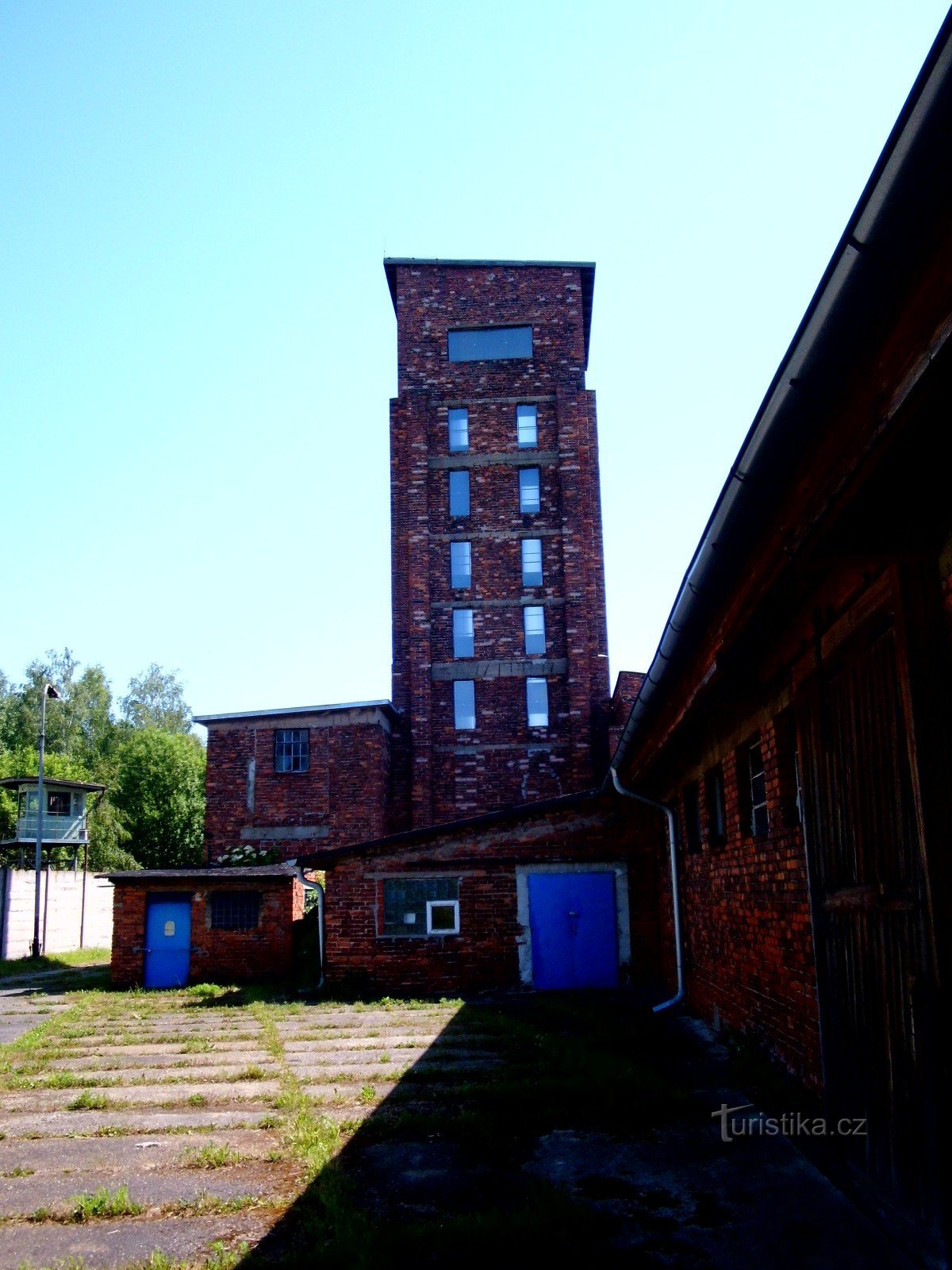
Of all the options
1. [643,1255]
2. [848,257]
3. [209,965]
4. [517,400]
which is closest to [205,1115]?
[643,1255]

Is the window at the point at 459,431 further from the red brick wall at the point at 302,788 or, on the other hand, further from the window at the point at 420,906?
the window at the point at 420,906

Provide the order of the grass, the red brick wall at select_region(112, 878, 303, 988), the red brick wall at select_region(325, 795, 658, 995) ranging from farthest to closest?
the grass, the red brick wall at select_region(112, 878, 303, 988), the red brick wall at select_region(325, 795, 658, 995)

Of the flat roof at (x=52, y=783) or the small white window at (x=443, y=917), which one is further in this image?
the flat roof at (x=52, y=783)

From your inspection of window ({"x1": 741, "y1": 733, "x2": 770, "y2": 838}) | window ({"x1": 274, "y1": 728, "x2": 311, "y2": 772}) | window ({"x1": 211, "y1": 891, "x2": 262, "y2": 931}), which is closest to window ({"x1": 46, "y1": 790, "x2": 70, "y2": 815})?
window ({"x1": 274, "y1": 728, "x2": 311, "y2": 772})

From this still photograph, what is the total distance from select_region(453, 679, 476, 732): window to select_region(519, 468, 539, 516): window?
516 cm

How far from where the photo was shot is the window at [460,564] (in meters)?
28.8

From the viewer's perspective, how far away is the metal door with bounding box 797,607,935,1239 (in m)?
4.10

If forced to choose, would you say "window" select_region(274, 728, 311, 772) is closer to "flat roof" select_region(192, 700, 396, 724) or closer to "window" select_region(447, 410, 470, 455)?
"flat roof" select_region(192, 700, 396, 724)

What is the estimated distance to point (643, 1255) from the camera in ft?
14.7

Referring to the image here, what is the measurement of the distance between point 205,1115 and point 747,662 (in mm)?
5305

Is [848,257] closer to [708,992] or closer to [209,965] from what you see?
[708,992]

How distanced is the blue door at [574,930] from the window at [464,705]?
1090cm

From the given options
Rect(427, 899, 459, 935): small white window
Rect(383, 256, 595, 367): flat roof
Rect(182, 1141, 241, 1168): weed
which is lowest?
Rect(182, 1141, 241, 1168): weed

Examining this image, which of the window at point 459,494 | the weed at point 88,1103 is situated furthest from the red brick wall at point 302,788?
the weed at point 88,1103
